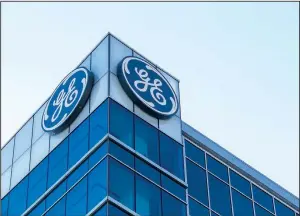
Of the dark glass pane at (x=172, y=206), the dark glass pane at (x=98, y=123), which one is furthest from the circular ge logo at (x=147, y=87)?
the dark glass pane at (x=172, y=206)

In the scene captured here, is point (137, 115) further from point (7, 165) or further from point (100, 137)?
point (7, 165)

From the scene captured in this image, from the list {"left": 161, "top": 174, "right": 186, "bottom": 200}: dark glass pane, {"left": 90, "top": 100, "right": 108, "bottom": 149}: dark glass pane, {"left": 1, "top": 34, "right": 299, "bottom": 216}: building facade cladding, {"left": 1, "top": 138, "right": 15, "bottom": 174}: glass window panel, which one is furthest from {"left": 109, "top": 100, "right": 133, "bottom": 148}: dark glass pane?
{"left": 1, "top": 138, "right": 15, "bottom": 174}: glass window panel

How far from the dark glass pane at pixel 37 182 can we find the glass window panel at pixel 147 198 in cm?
554

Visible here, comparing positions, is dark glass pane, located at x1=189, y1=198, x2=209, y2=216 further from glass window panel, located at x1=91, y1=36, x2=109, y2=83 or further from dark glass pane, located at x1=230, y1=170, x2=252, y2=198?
glass window panel, located at x1=91, y1=36, x2=109, y2=83

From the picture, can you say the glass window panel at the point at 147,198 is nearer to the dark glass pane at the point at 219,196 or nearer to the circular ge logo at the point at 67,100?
the circular ge logo at the point at 67,100

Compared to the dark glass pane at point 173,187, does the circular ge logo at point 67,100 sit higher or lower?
higher

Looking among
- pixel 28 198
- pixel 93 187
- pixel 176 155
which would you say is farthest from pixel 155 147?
pixel 28 198

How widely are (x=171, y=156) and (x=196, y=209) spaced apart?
3.21m

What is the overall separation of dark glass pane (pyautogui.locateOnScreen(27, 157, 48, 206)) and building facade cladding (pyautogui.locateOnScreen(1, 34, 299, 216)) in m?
0.05

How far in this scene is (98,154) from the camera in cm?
3183

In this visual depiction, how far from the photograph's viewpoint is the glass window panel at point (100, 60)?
3441 cm

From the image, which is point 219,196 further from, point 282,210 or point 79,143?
point 79,143

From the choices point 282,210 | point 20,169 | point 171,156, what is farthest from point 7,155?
point 282,210

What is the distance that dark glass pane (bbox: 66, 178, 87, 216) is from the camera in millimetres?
31188
